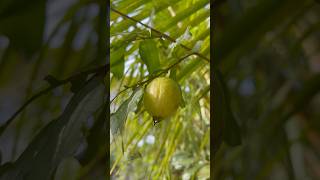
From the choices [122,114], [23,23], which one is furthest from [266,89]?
[23,23]

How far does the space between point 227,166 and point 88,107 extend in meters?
0.19

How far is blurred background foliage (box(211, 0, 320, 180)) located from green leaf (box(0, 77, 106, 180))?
0.16 meters

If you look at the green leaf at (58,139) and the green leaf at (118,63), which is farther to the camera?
the green leaf at (118,63)

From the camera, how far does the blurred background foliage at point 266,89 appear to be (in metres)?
0.63

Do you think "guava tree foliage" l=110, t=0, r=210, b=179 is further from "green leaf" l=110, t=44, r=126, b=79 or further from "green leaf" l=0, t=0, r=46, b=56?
"green leaf" l=0, t=0, r=46, b=56

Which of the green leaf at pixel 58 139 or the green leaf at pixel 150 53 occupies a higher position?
the green leaf at pixel 150 53

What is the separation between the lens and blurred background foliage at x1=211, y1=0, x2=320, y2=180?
626mm

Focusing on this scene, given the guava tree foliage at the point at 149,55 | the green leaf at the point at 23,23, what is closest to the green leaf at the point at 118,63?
the guava tree foliage at the point at 149,55

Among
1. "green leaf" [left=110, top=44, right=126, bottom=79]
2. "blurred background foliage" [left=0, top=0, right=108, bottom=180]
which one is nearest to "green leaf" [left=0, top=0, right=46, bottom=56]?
"blurred background foliage" [left=0, top=0, right=108, bottom=180]

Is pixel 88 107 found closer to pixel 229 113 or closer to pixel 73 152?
pixel 73 152

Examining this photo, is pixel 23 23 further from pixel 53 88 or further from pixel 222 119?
pixel 222 119

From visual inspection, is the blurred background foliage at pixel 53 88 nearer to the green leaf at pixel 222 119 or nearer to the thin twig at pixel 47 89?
the thin twig at pixel 47 89

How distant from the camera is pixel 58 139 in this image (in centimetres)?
60

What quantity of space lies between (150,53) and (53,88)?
0.48 ft
